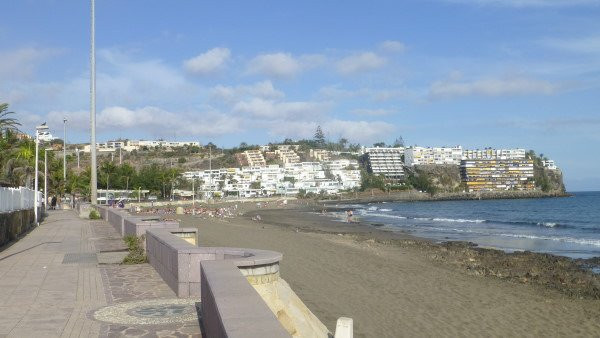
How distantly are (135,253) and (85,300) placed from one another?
4200 millimetres

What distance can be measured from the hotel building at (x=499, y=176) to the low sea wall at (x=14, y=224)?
557 ft

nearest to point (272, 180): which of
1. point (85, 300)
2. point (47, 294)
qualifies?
point (47, 294)

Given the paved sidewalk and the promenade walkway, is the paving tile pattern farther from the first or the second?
the paved sidewalk

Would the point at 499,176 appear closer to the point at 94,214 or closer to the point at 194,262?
the point at 94,214

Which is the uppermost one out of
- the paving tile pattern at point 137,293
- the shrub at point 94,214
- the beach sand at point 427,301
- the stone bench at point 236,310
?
the stone bench at point 236,310

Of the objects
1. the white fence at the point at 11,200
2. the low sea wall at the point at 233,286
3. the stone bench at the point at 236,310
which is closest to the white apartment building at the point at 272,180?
the white fence at the point at 11,200

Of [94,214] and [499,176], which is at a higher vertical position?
[499,176]

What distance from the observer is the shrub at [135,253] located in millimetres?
11730

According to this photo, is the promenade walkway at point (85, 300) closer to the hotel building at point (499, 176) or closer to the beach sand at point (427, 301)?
the beach sand at point (427, 301)

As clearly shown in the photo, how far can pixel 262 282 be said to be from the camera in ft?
22.5

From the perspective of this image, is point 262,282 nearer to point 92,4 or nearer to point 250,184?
point 92,4

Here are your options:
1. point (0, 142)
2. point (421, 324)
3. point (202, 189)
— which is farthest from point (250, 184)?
point (421, 324)

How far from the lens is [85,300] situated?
8.06m

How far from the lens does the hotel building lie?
593ft
